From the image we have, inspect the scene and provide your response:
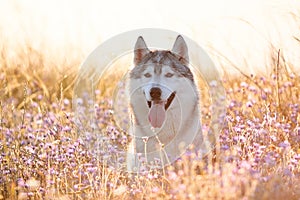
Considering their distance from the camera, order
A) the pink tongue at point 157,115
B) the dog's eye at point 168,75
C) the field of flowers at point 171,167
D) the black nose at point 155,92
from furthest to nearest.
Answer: the dog's eye at point 168,75, the pink tongue at point 157,115, the black nose at point 155,92, the field of flowers at point 171,167

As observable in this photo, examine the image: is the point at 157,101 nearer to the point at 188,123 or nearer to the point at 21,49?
the point at 188,123

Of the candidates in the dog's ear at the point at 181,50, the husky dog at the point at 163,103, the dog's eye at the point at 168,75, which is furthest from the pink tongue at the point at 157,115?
the dog's ear at the point at 181,50

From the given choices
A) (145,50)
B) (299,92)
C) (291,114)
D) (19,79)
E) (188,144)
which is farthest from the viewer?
(19,79)

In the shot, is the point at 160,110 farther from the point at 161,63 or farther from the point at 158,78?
the point at 161,63

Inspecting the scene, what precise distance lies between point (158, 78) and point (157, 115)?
338 mm

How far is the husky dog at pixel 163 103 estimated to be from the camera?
4.97 metres

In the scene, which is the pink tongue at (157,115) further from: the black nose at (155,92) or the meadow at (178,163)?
the meadow at (178,163)

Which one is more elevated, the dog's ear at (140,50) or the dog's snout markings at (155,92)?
the dog's ear at (140,50)

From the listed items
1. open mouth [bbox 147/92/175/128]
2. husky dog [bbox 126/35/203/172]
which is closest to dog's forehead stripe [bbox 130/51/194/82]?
husky dog [bbox 126/35/203/172]

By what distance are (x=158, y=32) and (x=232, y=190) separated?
365 cm

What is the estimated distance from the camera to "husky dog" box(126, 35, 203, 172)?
4.97 meters

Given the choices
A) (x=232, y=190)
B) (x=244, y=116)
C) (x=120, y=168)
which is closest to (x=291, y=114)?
(x=244, y=116)

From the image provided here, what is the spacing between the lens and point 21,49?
945 cm

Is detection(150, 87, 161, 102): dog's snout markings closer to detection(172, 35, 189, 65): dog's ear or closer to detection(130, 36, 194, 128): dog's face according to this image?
detection(130, 36, 194, 128): dog's face
